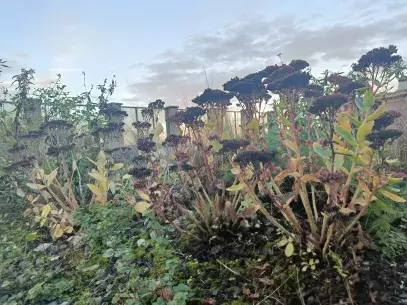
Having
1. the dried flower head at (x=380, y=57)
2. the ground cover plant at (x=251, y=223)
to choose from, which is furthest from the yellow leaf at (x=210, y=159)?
the dried flower head at (x=380, y=57)

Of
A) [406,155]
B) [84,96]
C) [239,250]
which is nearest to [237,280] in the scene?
[239,250]

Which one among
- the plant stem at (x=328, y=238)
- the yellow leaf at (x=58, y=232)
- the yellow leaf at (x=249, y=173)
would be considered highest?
the yellow leaf at (x=249, y=173)

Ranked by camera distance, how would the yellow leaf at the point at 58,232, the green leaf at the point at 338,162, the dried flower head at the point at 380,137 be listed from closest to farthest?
the green leaf at the point at 338,162 → the dried flower head at the point at 380,137 → the yellow leaf at the point at 58,232

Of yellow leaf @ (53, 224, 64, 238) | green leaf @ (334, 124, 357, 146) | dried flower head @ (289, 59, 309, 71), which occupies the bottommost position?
yellow leaf @ (53, 224, 64, 238)

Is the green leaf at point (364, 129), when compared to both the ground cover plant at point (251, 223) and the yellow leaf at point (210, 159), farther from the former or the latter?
the yellow leaf at point (210, 159)

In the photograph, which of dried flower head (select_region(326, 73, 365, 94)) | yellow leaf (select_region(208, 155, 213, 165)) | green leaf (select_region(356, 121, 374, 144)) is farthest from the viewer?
yellow leaf (select_region(208, 155, 213, 165))

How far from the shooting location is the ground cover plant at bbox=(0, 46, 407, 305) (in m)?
1.70

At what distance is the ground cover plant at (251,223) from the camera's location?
1.70 meters

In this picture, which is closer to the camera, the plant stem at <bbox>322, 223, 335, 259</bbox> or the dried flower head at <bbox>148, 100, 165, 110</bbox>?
the plant stem at <bbox>322, 223, 335, 259</bbox>

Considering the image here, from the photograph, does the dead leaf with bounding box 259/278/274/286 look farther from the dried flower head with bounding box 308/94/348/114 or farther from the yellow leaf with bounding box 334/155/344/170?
the dried flower head with bounding box 308/94/348/114

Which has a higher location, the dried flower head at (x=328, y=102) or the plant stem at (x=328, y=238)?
the dried flower head at (x=328, y=102)

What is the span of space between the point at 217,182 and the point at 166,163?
0.71m

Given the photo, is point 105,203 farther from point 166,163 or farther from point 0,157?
point 0,157

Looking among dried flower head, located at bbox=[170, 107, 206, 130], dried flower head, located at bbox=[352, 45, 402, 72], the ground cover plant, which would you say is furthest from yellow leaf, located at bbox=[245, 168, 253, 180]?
dried flower head, located at bbox=[352, 45, 402, 72]
